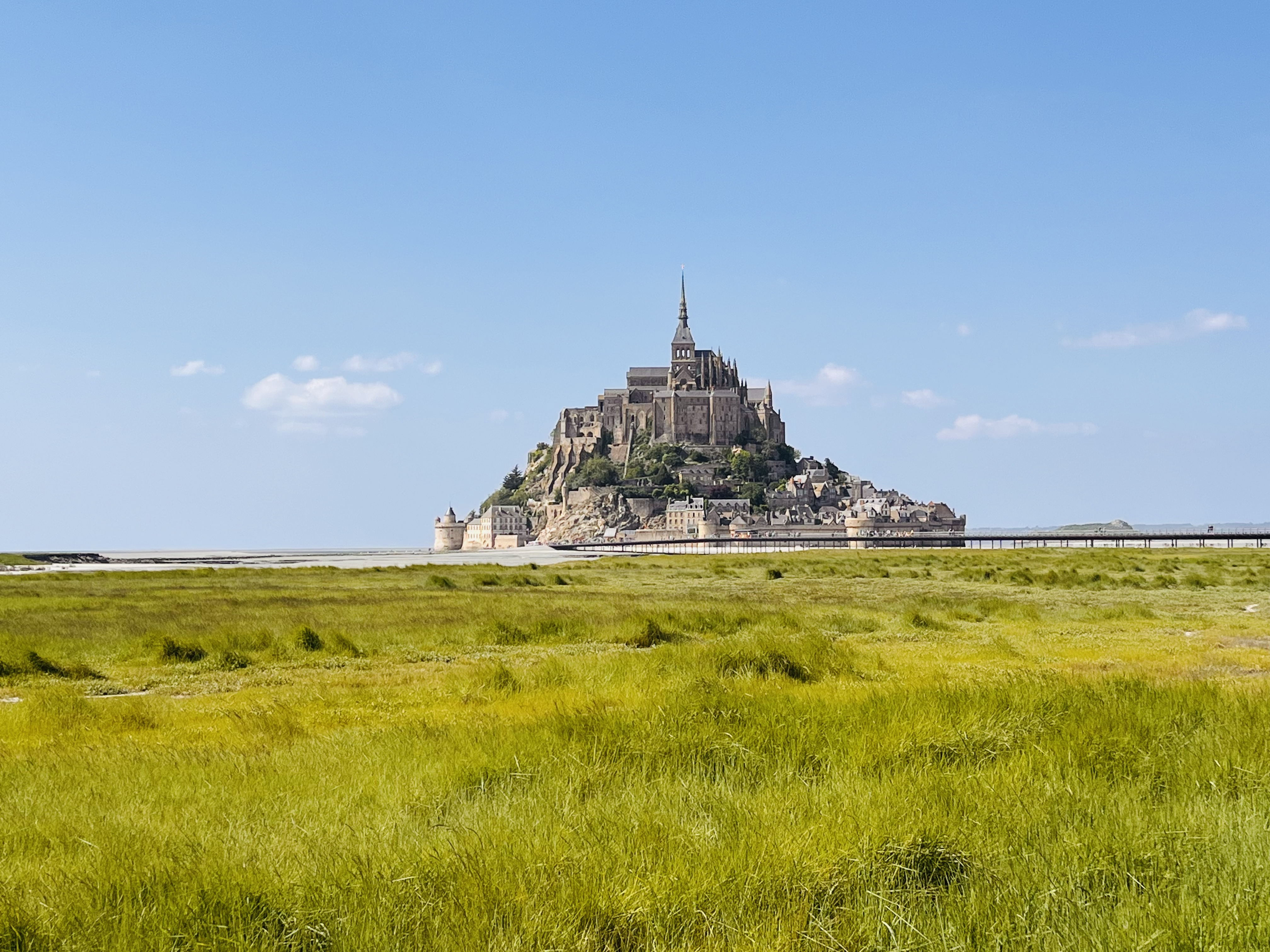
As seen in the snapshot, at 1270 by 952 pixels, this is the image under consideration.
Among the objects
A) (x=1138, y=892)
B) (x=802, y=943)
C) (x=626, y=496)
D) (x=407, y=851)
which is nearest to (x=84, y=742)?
(x=407, y=851)

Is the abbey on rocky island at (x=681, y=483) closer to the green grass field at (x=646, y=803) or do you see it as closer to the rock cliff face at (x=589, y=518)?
the rock cliff face at (x=589, y=518)

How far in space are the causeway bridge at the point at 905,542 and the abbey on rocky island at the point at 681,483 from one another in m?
4.05

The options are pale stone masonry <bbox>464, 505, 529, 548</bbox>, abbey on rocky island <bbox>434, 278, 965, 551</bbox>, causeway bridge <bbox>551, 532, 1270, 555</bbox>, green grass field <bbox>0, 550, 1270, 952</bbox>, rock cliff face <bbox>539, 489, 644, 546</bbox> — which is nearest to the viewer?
green grass field <bbox>0, 550, 1270, 952</bbox>

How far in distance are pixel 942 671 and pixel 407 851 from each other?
339 inches

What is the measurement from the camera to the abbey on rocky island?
146250 millimetres

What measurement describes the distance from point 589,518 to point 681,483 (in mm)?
14595

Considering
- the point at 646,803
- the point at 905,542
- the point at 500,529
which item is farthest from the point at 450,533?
the point at 646,803

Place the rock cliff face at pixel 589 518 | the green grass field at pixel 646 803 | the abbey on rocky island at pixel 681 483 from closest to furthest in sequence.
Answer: the green grass field at pixel 646 803, the abbey on rocky island at pixel 681 483, the rock cliff face at pixel 589 518

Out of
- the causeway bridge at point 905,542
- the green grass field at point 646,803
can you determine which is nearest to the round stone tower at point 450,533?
the causeway bridge at point 905,542

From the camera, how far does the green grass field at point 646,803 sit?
3783 mm

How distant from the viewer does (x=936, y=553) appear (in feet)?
256

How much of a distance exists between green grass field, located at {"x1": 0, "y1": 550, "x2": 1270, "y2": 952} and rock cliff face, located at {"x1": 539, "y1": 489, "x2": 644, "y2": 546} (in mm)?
140542

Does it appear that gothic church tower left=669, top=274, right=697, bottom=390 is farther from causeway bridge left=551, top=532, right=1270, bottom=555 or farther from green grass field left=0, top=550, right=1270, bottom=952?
green grass field left=0, top=550, right=1270, bottom=952

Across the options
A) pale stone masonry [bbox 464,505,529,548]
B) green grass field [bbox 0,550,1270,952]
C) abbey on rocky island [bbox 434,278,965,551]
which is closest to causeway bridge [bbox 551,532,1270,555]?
abbey on rocky island [bbox 434,278,965,551]
